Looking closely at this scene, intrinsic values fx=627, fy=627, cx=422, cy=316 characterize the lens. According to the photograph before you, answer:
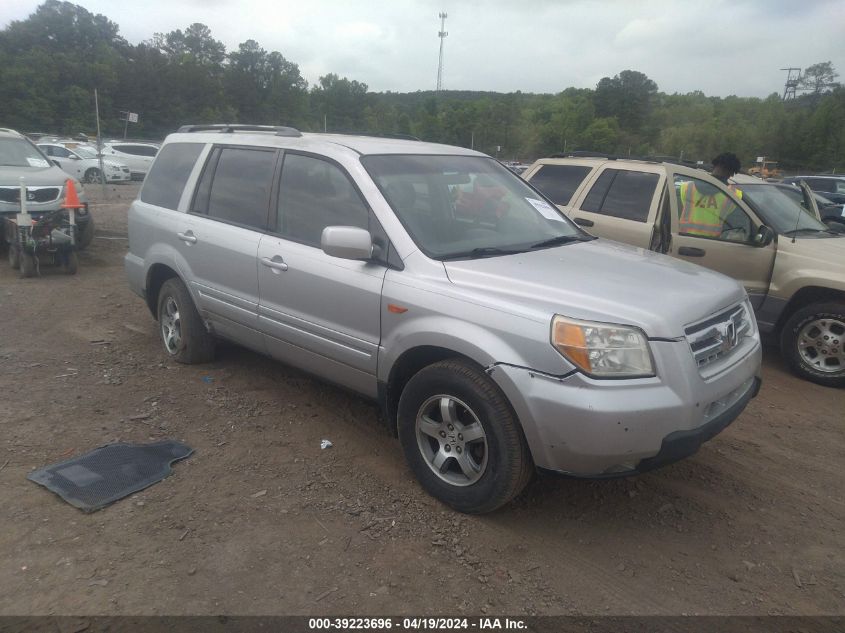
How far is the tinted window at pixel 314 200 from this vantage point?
3.79 metres

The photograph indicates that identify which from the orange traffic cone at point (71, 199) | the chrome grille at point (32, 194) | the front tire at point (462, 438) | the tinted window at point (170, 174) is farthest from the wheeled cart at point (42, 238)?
the front tire at point (462, 438)

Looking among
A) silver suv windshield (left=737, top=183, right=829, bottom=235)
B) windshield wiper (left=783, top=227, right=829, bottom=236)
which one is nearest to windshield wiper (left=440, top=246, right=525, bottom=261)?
silver suv windshield (left=737, top=183, right=829, bottom=235)

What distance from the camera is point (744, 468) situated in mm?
3910

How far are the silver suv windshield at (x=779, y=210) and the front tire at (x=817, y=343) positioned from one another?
3.03ft

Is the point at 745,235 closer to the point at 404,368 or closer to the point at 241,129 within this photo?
the point at 404,368

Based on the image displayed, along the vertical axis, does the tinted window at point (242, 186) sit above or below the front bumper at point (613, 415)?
above

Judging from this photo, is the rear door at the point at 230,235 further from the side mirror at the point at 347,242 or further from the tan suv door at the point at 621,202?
the tan suv door at the point at 621,202

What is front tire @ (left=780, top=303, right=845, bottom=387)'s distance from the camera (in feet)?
17.7

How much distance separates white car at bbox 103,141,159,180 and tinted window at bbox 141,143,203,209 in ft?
73.9

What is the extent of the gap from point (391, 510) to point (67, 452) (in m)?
2.06

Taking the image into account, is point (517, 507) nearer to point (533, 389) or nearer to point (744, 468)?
point (533, 389)

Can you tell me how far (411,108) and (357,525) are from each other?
33.1 meters

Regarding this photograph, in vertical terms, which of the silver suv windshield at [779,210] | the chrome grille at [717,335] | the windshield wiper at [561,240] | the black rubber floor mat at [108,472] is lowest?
the black rubber floor mat at [108,472]

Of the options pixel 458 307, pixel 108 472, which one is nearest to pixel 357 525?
pixel 458 307
